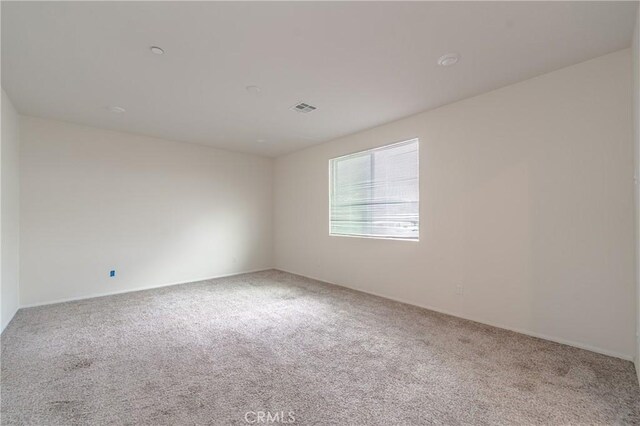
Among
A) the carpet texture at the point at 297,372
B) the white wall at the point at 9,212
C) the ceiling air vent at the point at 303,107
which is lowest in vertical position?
the carpet texture at the point at 297,372

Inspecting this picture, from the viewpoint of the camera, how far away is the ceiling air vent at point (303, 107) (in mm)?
3539

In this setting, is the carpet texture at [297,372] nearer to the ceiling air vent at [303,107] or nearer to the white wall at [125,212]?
the white wall at [125,212]

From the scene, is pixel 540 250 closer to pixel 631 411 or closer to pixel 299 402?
pixel 631 411

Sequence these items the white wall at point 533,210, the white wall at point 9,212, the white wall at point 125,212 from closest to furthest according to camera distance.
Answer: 1. the white wall at point 533,210
2. the white wall at point 9,212
3. the white wall at point 125,212

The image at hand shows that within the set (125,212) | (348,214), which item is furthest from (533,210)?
(125,212)

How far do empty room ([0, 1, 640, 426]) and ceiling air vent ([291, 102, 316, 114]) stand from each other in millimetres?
85

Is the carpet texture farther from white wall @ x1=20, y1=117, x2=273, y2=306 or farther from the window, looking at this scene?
the window

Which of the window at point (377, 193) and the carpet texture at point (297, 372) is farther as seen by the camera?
the window at point (377, 193)

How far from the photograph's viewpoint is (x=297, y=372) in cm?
220

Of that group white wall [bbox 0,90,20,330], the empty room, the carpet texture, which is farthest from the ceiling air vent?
white wall [bbox 0,90,20,330]

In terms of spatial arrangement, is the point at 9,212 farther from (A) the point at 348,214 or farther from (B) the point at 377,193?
(B) the point at 377,193

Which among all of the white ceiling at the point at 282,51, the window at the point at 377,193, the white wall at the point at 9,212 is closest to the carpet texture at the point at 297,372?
the white wall at the point at 9,212

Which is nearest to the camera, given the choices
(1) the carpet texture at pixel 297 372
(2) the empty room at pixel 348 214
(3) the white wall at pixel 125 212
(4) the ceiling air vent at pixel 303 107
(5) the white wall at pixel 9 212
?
(1) the carpet texture at pixel 297 372

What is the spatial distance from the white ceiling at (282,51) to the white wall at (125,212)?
781mm
